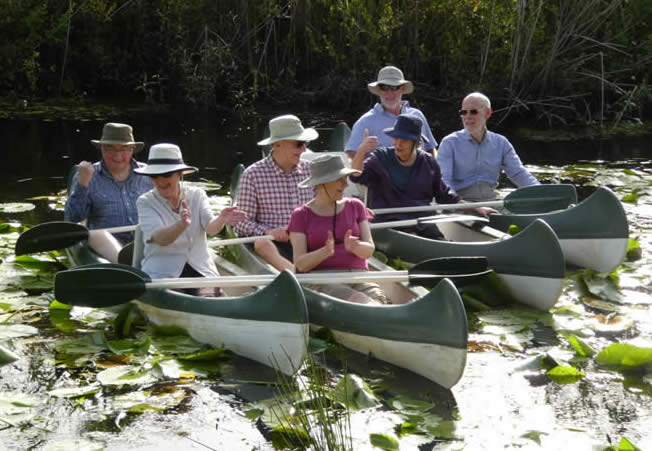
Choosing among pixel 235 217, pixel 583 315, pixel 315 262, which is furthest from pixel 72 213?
pixel 583 315

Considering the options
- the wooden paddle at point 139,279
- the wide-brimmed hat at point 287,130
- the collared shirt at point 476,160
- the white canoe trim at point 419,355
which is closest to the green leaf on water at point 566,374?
the white canoe trim at point 419,355

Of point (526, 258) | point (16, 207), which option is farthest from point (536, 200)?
point (16, 207)

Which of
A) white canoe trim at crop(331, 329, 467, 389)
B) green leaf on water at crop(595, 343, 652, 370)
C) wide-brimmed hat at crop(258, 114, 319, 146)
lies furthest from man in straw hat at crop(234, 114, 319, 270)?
green leaf on water at crop(595, 343, 652, 370)

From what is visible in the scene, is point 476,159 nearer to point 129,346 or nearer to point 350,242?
point 350,242

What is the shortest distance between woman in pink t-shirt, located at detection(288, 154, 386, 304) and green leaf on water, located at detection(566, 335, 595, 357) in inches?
38.3

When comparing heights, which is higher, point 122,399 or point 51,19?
point 51,19

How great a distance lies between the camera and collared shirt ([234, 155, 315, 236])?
5.84 meters

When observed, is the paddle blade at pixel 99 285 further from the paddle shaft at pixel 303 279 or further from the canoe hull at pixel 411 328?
the canoe hull at pixel 411 328

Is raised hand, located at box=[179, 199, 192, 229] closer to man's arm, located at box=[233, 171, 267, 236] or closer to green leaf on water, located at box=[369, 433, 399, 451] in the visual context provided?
man's arm, located at box=[233, 171, 267, 236]

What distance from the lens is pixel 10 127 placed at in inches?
519

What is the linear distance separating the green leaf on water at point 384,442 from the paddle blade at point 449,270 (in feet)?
4.30

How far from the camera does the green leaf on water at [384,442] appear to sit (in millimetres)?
3771

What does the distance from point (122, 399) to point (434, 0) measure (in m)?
9.56

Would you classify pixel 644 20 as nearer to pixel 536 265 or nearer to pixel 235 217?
pixel 536 265
